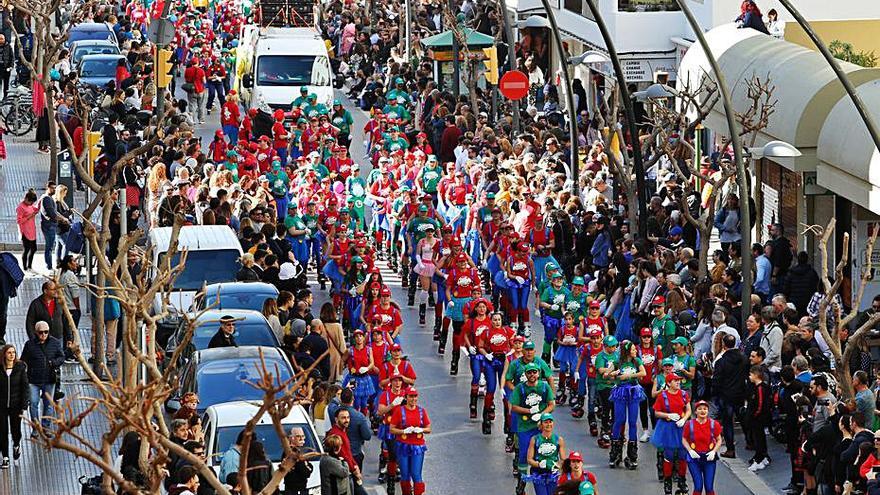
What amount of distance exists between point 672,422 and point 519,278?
286 inches

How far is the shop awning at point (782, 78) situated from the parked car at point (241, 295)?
809 cm

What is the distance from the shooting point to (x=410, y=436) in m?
19.9

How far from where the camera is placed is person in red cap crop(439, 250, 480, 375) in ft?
→ 83.4

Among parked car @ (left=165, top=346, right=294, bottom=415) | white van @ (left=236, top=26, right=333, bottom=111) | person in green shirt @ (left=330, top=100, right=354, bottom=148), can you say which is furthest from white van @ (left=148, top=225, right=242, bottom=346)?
white van @ (left=236, top=26, right=333, bottom=111)

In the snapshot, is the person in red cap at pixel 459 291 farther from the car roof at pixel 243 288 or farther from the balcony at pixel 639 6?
the balcony at pixel 639 6

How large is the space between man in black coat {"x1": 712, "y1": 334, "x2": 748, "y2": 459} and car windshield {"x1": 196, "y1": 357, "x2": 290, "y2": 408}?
4689 mm

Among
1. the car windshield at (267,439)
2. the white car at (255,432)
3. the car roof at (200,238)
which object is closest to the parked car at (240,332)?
the car roof at (200,238)

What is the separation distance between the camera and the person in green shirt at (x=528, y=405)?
20.2 metres

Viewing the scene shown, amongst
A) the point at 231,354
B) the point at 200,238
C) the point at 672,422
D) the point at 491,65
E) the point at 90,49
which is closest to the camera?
the point at 672,422

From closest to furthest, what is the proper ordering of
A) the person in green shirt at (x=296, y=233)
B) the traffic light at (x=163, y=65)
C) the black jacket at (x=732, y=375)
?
the black jacket at (x=732, y=375) < the person in green shirt at (x=296, y=233) < the traffic light at (x=163, y=65)

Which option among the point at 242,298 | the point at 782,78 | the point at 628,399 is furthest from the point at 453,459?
the point at 782,78

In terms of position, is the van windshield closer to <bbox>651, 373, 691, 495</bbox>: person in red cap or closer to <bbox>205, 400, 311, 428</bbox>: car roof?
<bbox>651, 373, 691, 495</bbox>: person in red cap

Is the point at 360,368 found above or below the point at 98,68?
below

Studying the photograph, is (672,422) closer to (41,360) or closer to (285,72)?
(41,360)
